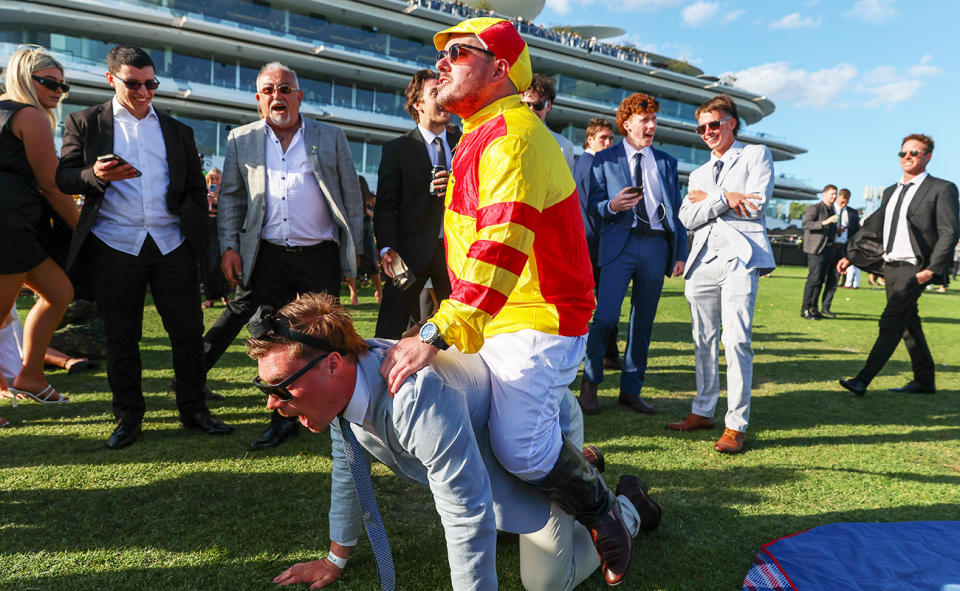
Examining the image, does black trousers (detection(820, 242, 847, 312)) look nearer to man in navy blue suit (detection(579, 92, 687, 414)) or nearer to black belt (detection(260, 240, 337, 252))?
man in navy blue suit (detection(579, 92, 687, 414))

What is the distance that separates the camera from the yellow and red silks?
1.78 meters

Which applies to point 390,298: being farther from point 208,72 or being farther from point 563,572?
point 208,72

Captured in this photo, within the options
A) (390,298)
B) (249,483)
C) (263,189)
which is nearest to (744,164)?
(390,298)

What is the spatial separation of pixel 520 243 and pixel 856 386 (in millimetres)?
5107

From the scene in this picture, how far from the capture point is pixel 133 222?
11.7 feet

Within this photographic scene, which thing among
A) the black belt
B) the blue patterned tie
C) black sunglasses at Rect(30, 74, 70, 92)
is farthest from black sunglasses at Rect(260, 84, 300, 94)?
the blue patterned tie

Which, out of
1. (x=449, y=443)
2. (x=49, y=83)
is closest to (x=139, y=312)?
(x=49, y=83)

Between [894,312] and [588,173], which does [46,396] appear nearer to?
[588,173]

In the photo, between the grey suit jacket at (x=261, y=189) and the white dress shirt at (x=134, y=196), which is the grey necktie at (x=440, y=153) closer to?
the grey suit jacket at (x=261, y=189)

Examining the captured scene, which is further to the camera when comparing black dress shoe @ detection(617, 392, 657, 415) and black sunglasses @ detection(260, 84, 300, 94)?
black dress shoe @ detection(617, 392, 657, 415)

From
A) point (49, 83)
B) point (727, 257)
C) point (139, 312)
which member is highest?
point (49, 83)

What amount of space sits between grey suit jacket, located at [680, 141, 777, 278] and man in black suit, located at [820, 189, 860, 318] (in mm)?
8539

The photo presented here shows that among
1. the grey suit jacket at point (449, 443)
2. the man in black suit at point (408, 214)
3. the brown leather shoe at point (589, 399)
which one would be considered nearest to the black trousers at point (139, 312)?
the man in black suit at point (408, 214)

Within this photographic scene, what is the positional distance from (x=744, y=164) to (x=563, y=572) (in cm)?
311
